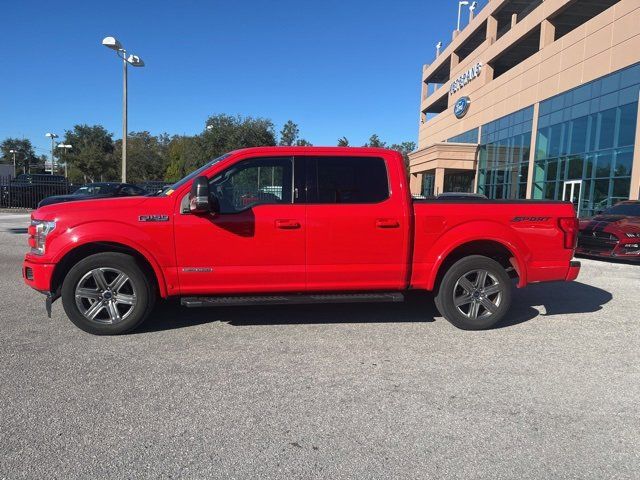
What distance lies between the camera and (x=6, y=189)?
2528 cm

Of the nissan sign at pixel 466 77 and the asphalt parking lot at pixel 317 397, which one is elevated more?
the nissan sign at pixel 466 77

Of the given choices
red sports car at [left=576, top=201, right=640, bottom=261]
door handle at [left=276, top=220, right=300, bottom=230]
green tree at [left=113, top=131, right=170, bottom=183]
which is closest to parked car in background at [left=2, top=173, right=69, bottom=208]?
door handle at [left=276, top=220, right=300, bottom=230]

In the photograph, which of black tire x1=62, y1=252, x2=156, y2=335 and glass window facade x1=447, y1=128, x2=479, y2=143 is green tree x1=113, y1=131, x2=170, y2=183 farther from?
black tire x1=62, y1=252, x2=156, y2=335

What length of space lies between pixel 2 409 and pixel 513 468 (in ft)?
11.3

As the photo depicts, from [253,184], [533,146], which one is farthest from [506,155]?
[253,184]

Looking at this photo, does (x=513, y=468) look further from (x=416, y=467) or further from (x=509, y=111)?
(x=509, y=111)

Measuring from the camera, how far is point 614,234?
10.7 metres

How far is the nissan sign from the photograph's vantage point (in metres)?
38.4

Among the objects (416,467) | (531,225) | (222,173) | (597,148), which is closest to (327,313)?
(222,173)

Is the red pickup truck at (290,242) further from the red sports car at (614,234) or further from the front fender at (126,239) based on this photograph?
the red sports car at (614,234)

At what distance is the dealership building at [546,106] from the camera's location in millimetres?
21094

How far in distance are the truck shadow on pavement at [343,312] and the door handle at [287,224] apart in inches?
47.9

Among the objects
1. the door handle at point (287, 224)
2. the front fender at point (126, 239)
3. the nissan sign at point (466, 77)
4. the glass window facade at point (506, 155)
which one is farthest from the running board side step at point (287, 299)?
the nissan sign at point (466, 77)

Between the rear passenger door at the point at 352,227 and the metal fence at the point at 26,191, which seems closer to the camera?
the rear passenger door at the point at 352,227
